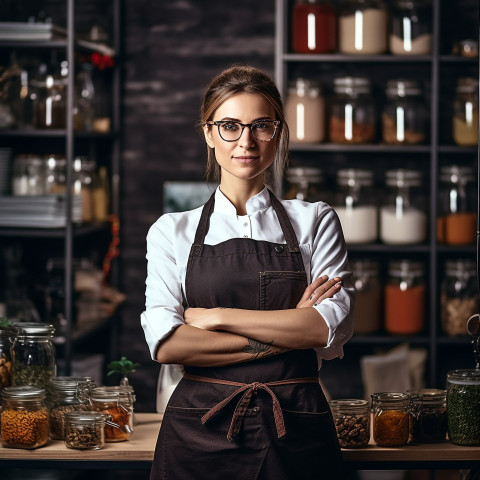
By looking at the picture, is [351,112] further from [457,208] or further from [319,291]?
[319,291]

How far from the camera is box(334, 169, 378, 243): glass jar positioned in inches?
154

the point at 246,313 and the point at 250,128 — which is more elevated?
the point at 250,128

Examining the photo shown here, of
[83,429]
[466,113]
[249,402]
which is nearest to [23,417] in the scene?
[83,429]

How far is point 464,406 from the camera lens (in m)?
2.18

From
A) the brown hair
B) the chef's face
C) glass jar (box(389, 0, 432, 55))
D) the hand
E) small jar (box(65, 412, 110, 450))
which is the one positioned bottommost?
small jar (box(65, 412, 110, 450))

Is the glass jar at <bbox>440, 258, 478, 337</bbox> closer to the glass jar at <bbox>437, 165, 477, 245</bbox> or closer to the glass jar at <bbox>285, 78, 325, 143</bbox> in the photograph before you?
the glass jar at <bbox>437, 165, 477, 245</bbox>

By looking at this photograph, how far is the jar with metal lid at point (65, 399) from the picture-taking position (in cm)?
226

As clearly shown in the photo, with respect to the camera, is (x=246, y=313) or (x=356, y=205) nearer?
(x=246, y=313)

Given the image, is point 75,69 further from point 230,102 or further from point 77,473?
point 230,102

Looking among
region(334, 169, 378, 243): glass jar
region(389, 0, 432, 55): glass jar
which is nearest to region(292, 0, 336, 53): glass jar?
region(389, 0, 432, 55): glass jar

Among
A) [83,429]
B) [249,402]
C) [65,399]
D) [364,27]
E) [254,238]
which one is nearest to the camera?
[249,402]

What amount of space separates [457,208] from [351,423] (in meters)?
A: 2.01

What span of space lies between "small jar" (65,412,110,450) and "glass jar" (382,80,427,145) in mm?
2277

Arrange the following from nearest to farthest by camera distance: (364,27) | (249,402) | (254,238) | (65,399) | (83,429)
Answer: (249,402)
(254,238)
(83,429)
(65,399)
(364,27)
